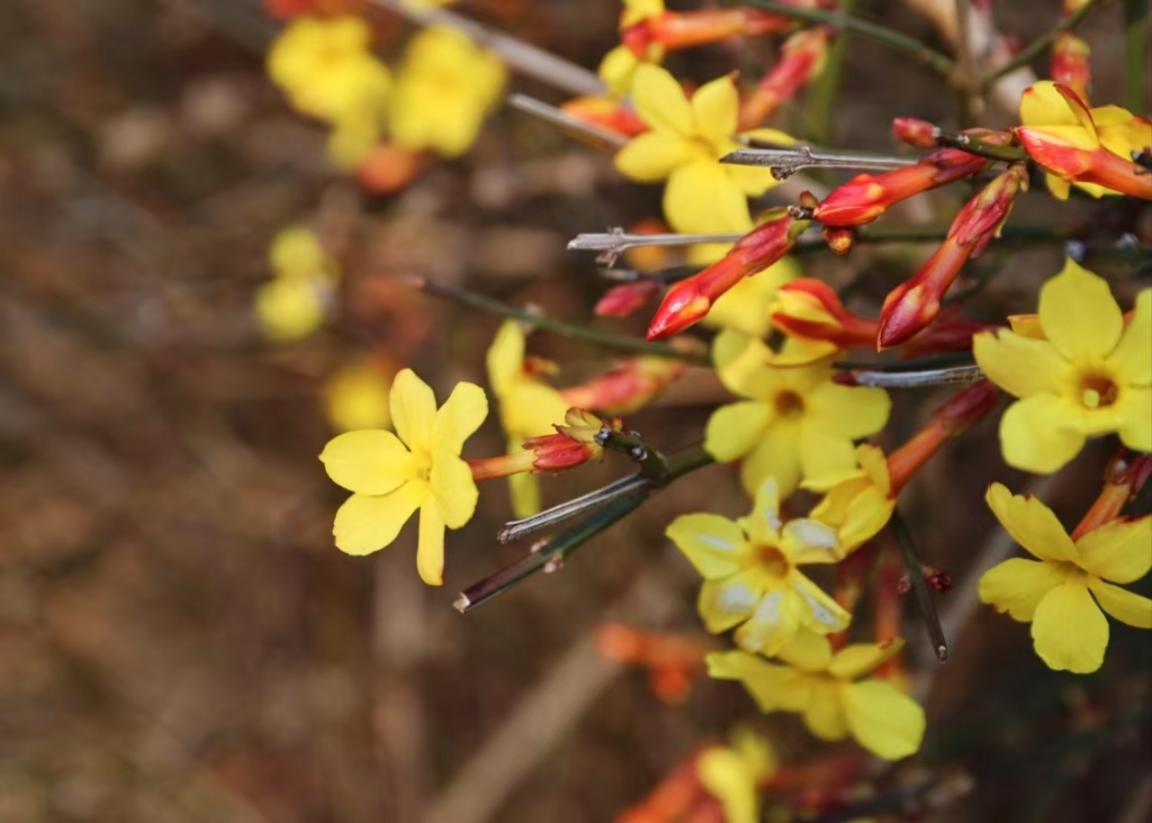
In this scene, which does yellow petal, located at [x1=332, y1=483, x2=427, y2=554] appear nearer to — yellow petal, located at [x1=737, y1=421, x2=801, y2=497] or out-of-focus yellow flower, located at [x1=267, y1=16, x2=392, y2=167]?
yellow petal, located at [x1=737, y1=421, x2=801, y2=497]

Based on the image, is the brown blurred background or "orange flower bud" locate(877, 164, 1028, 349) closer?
"orange flower bud" locate(877, 164, 1028, 349)

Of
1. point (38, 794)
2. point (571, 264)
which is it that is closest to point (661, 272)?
point (571, 264)

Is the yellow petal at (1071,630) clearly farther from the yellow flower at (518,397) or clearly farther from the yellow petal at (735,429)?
the yellow flower at (518,397)

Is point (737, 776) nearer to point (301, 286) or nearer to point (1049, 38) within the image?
point (1049, 38)

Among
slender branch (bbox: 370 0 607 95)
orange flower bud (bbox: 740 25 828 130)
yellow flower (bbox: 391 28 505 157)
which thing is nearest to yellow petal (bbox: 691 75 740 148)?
orange flower bud (bbox: 740 25 828 130)

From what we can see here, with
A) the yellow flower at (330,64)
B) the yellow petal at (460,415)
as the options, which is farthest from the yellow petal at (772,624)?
the yellow flower at (330,64)

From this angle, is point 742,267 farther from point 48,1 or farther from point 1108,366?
point 48,1
